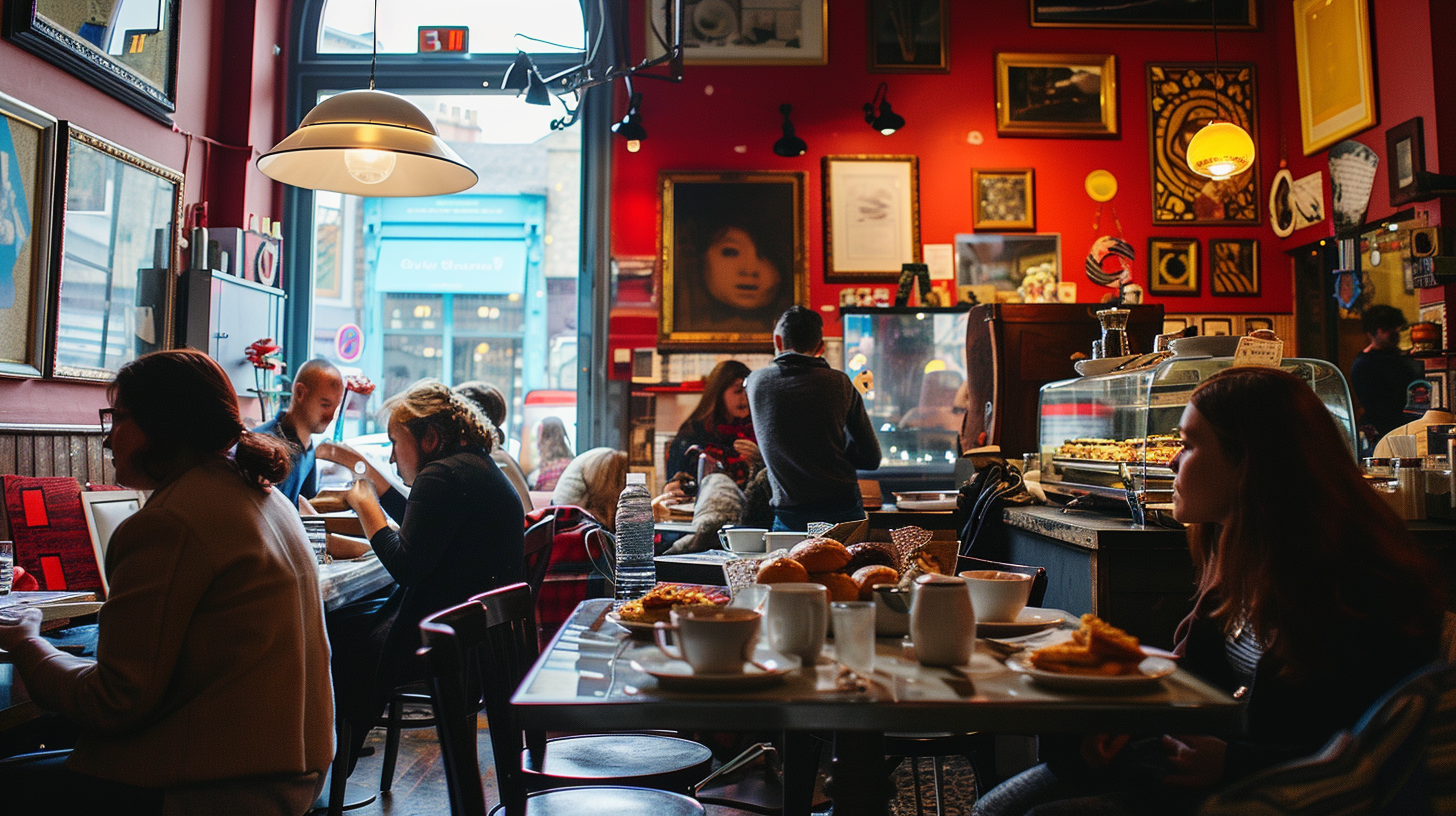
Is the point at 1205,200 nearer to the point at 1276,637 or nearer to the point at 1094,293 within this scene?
the point at 1094,293

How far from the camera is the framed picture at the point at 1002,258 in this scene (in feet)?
19.9

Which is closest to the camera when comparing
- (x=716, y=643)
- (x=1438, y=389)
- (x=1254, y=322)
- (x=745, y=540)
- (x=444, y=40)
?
(x=716, y=643)

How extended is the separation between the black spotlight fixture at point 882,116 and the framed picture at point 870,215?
0.26 metres

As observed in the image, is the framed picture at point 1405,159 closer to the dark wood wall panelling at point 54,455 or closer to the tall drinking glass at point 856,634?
the tall drinking glass at point 856,634

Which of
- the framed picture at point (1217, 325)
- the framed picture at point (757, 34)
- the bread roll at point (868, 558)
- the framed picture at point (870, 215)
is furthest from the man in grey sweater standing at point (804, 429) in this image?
the framed picture at point (1217, 325)

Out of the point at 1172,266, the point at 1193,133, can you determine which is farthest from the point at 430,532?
the point at 1193,133

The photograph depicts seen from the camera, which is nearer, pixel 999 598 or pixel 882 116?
pixel 999 598

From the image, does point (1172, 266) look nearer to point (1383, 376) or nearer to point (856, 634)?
point (1383, 376)

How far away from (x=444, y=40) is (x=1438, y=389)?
6.18 metres

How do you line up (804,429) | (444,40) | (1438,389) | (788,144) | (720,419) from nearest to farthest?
(804,429) < (1438,389) < (720,419) < (788,144) < (444,40)

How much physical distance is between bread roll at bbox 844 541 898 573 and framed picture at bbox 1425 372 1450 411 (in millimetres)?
4339

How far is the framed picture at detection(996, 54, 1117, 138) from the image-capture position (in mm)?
6152

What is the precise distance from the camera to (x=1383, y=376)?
510cm

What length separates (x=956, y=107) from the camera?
6.18m
